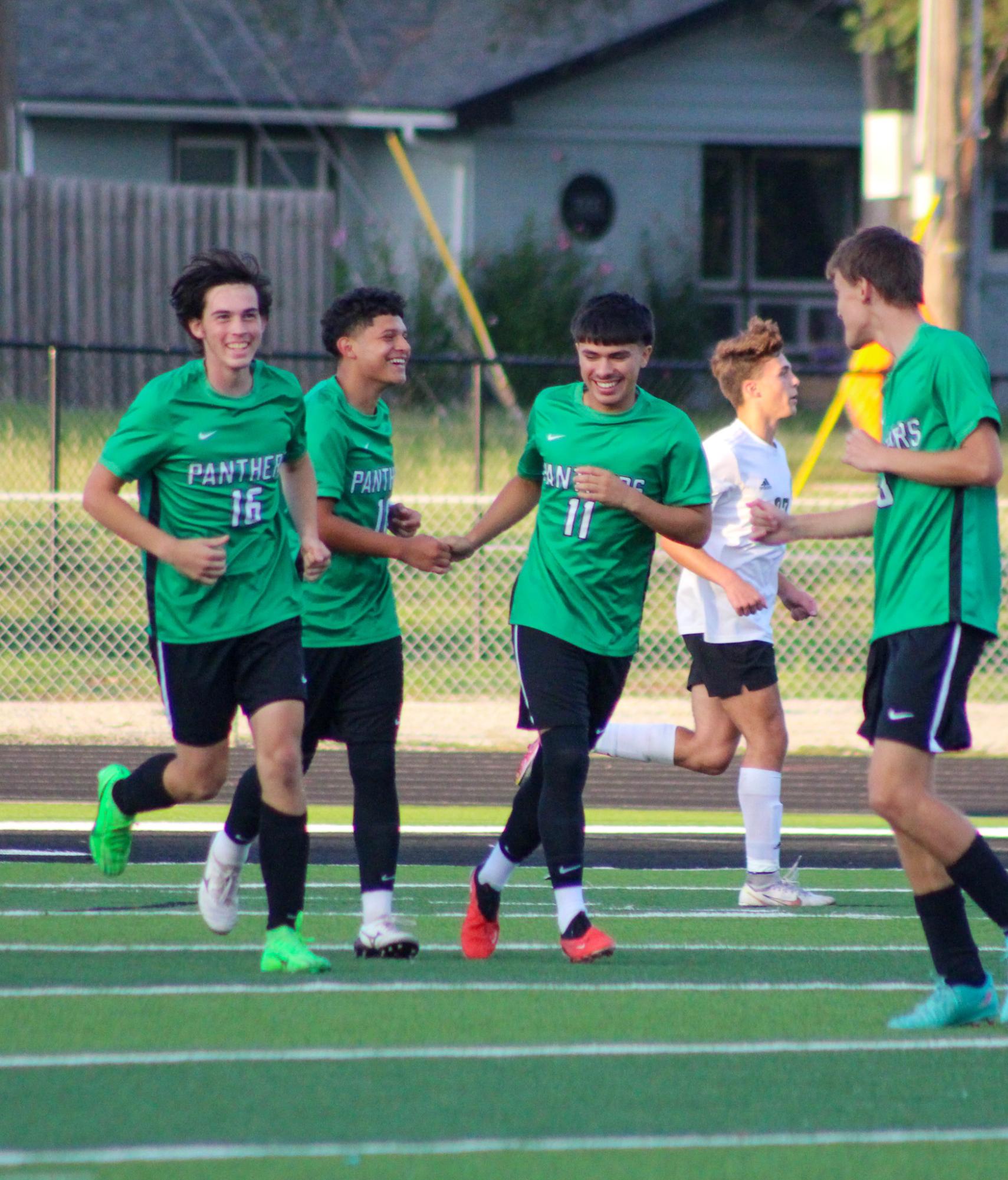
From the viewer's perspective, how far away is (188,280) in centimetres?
609

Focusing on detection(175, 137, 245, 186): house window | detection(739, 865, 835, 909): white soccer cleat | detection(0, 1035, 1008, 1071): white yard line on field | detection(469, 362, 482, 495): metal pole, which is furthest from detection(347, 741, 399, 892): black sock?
detection(175, 137, 245, 186): house window

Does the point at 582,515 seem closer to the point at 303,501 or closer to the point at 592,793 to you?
the point at 303,501

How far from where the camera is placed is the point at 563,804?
623 centimetres

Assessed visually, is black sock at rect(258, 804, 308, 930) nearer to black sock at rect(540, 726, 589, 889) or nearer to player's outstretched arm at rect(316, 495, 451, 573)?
black sock at rect(540, 726, 589, 889)

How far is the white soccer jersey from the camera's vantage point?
7781 mm

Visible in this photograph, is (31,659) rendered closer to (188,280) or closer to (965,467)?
(188,280)

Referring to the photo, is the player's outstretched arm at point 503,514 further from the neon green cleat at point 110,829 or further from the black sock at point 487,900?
the neon green cleat at point 110,829

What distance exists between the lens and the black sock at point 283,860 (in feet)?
19.4

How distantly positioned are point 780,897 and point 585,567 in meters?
2.01

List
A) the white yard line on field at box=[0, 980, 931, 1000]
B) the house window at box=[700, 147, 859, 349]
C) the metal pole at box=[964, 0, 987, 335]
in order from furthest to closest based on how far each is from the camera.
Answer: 1. the house window at box=[700, 147, 859, 349]
2. the metal pole at box=[964, 0, 987, 335]
3. the white yard line on field at box=[0, 980, 931, 1000]

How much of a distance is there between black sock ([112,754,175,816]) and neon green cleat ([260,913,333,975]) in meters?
0.71

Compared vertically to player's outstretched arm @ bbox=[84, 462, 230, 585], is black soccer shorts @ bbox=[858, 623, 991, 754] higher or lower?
lower

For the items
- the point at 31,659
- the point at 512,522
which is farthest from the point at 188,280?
the point at 31,659

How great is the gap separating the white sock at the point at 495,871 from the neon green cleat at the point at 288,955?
2.19ft
